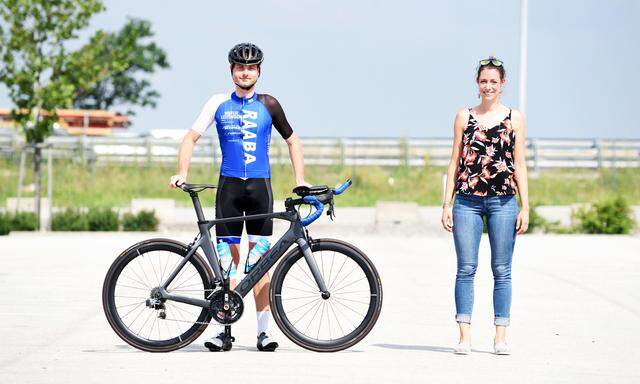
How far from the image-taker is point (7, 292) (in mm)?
12227

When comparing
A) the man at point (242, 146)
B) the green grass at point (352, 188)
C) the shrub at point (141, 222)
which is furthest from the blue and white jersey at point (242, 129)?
the green grass at point (352, 188)

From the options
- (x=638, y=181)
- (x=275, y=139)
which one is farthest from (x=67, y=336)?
(x=275, y=139)

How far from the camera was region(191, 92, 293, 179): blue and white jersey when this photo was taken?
8430mm

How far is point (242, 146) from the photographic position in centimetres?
844

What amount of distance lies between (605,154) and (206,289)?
4211 cm

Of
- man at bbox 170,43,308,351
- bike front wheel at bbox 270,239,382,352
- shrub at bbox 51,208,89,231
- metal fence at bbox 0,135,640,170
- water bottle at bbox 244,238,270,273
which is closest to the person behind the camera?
bike front wheel at bbox 270,239,382,352

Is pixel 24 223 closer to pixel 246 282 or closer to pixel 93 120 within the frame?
pixel 246 282

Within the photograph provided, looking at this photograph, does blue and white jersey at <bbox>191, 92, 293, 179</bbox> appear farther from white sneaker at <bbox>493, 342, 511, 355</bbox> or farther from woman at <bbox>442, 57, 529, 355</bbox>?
white sneaker at <bbox>493, 342, 511, 355</bbox>

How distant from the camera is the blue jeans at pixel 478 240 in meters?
8.47

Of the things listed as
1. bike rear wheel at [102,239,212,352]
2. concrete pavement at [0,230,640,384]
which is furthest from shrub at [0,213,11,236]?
bike rear wheel at [102,239,212,352]

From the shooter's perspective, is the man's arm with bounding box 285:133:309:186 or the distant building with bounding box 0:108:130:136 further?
the distant building with bounding box 0:108:130:136

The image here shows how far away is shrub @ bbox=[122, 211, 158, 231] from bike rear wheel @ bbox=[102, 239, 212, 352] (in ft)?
46.1

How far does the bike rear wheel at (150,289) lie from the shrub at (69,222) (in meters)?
14.1

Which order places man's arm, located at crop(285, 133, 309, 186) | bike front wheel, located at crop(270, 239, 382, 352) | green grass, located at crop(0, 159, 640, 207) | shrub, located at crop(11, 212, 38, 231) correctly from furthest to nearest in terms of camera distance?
green grass, located at crop(0, 159, 640, 207) < shrub, located at crop(11, 212, 38, 231) < man's arm, located at crop(285, 133, 309, 186) < bike front wheel, located at crop(270, 239, 382, 352)
